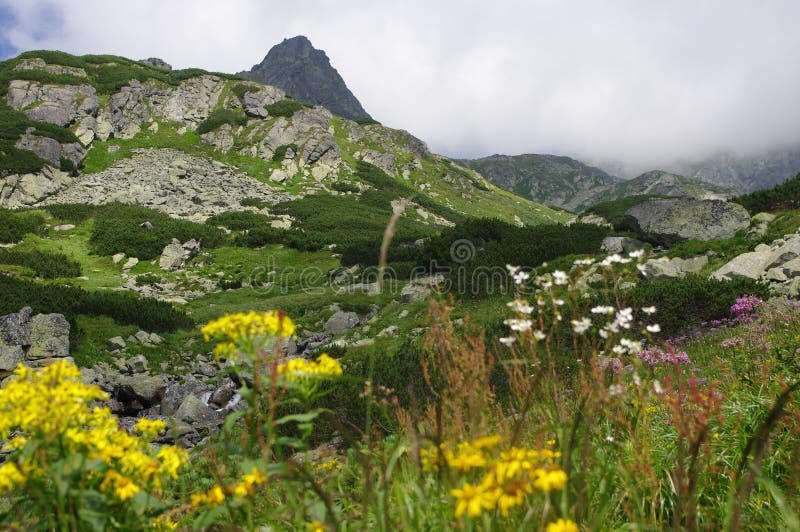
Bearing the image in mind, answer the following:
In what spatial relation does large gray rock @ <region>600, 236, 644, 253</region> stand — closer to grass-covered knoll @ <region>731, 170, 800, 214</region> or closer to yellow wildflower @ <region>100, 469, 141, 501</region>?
grass-covered knoll @ <region>731, 170, 800, 214</region>

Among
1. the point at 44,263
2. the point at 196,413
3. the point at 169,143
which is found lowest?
the point at 196,413

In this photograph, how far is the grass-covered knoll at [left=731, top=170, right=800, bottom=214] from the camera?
14.9 m

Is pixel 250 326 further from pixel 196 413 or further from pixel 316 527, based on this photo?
pixel 196 413

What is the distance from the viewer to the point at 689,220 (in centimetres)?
1465

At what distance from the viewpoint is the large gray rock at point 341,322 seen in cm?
1410

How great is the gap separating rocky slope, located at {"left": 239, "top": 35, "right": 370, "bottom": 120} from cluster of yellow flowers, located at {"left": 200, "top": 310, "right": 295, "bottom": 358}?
18689 centimetres

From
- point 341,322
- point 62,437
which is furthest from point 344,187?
point 62,437

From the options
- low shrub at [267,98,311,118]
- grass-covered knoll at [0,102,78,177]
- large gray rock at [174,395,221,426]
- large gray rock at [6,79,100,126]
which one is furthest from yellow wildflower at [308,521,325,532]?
low shrub at [267,98,311,118]

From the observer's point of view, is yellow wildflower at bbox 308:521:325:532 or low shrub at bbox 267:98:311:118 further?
low shrub at bbox 267:98:311:118

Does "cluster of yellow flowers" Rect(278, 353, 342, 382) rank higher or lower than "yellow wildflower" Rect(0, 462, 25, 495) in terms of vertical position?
higher

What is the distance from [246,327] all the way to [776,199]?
1994 centimetres

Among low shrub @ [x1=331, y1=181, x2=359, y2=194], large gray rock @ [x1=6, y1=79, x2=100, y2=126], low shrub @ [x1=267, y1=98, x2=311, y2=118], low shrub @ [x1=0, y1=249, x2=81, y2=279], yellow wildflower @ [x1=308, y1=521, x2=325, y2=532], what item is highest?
low shrub @ [x1=267, y1=98, x2=311, y2=118]

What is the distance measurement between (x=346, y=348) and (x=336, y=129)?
5729cm

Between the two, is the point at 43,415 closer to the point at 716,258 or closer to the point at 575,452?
the point at 575,452
